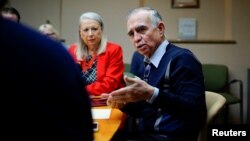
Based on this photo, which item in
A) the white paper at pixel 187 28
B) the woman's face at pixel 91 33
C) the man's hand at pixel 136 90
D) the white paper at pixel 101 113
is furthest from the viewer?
the white paper at pixel 187 28

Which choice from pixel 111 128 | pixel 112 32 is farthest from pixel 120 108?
pixel 112 32

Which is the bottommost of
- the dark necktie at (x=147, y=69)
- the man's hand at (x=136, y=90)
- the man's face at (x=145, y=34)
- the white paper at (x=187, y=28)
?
the man's hand at (x=136, y=90)

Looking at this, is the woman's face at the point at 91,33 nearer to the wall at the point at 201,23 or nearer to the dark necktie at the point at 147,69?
the dark necktie at the point at 147,69

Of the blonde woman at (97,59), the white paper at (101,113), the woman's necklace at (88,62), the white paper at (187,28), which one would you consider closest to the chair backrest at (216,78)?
the white paper at (187,28)

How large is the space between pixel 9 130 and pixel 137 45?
1.42 m

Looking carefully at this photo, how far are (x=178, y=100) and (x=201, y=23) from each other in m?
3.35

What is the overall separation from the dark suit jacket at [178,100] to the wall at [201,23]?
302 centimetres

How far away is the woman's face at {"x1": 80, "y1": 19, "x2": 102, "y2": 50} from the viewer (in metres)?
2.90

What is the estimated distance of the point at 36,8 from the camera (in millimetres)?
4887

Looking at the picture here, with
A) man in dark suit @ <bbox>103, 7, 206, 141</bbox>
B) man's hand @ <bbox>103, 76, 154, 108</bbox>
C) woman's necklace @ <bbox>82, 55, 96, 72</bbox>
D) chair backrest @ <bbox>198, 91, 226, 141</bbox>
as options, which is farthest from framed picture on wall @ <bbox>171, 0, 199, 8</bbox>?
man's hand @ <bbox>103, 76, 154, 108</bbox>

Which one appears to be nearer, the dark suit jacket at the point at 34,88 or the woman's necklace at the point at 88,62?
the dark suit jacket at the point at 34,88

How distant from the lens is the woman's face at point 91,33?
114 inches

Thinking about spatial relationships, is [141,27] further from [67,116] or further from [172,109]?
[67,116]

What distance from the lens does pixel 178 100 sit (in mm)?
1554
